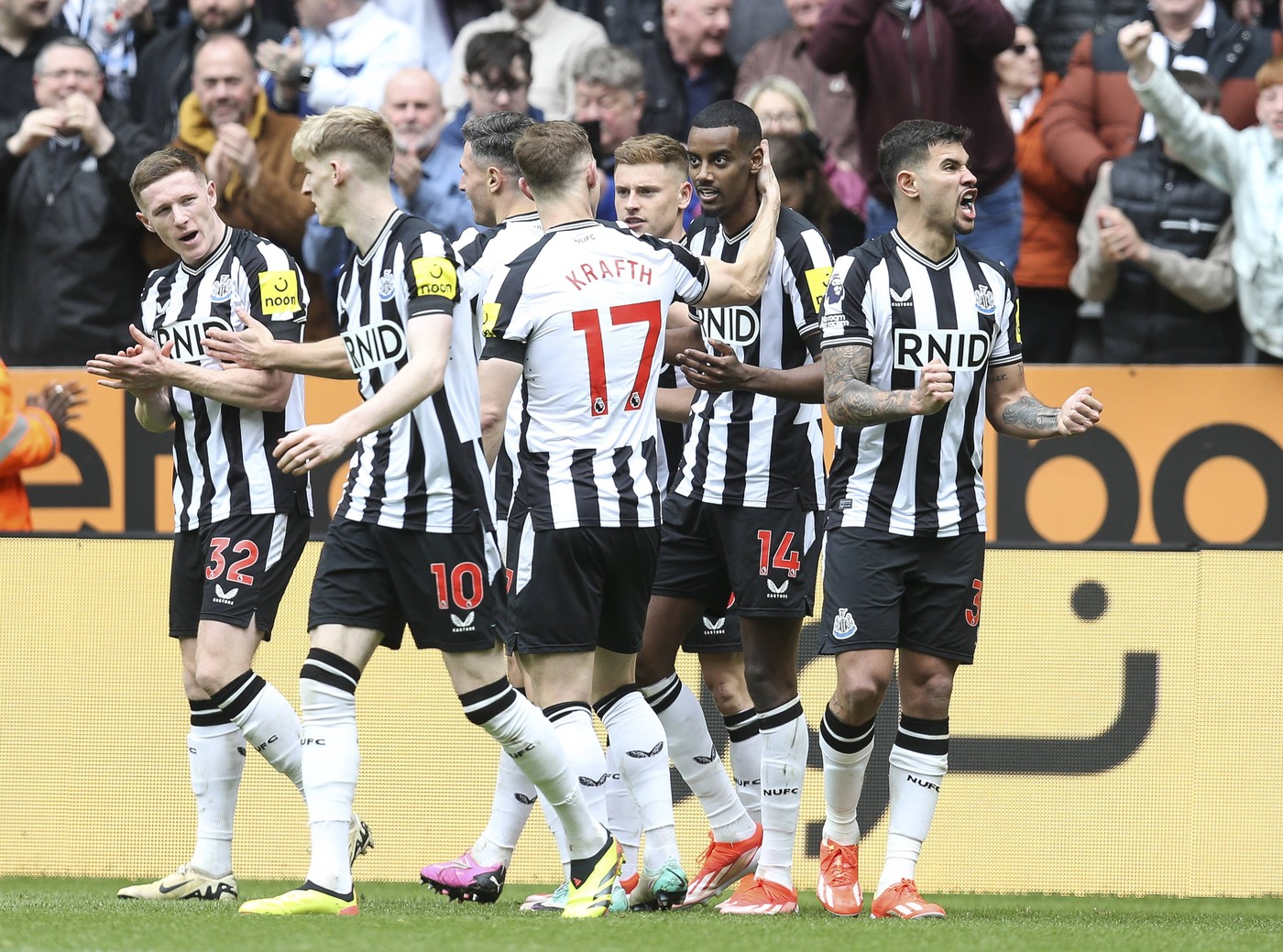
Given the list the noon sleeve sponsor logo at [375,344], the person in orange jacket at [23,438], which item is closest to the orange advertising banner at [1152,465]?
the person in orange jacket at [23,438]

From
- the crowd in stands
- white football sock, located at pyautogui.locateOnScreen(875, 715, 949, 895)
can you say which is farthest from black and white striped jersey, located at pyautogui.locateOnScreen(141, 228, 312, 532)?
the crowd in stands

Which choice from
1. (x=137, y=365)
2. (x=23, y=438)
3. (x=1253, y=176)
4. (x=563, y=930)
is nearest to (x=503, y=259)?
(x=137, y=365)

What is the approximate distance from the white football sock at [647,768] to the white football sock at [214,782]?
139cm

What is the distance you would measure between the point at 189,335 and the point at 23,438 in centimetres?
218

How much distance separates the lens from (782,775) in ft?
21.0

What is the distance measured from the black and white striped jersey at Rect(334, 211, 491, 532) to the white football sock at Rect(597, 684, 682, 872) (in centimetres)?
87

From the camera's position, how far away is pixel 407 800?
297 inches

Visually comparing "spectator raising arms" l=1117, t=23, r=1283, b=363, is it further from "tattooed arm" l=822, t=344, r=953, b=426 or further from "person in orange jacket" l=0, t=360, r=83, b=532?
"person in orange jacket" l=0, t=360, r=83, b=532

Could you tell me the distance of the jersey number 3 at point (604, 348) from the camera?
5.71m

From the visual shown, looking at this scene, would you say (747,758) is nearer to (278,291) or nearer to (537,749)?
(537,749)

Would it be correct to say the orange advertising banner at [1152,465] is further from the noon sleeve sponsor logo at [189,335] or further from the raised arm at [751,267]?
the raised arm at [751,267]

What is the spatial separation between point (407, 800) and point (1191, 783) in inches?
123

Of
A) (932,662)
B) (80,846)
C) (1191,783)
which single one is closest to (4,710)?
(80,846)

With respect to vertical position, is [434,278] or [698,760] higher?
[434,278]
